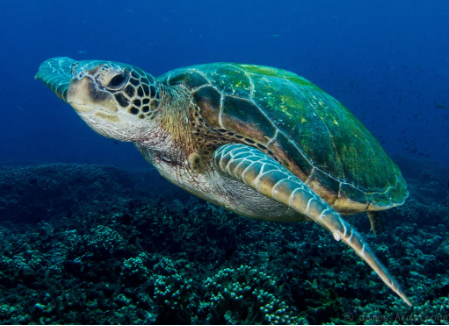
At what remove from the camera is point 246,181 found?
1.89 m

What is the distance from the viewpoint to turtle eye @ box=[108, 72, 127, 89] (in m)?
1.91

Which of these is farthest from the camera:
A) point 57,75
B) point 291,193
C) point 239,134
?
point 57,75

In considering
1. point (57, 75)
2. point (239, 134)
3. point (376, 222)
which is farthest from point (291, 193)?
point (57, 75)

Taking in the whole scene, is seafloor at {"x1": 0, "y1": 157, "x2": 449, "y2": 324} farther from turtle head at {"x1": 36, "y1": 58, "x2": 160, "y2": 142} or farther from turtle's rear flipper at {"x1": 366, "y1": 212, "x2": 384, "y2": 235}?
turtle head at {"x1": 36, "y1": 58, "x2": 160, "y2": 142}

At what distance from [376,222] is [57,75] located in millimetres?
5118

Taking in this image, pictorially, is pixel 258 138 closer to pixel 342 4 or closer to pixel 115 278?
pixel 115 278

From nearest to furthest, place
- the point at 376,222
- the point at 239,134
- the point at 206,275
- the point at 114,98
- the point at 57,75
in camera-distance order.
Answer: the point at 114,98 → the point at 239,134 → the point at 206,275 → the point at 376,222 → the point at 57,75

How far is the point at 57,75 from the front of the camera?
3.64m

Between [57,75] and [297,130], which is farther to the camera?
[57,75]

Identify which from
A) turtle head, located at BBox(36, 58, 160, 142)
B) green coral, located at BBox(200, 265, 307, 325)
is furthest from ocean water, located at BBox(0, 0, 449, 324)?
turtle head, located at BBox(36, 58, 160, 142)

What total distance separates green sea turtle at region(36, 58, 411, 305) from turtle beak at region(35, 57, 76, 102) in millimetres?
40

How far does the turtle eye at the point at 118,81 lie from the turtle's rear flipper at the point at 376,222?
3.45 m

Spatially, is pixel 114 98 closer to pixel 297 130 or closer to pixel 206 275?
pixel 297 130

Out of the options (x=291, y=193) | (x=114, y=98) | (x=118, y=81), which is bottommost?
(x=291, y=193)
